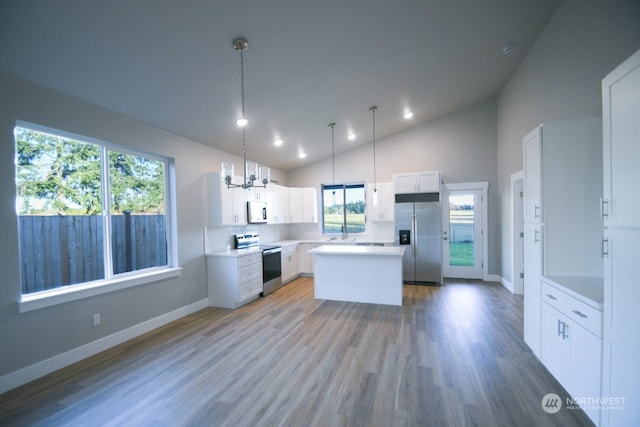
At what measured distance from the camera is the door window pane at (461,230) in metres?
6.08

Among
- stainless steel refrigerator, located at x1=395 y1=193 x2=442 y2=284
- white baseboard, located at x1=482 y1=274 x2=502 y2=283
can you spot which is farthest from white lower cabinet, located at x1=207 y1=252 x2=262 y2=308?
white baseboard, located at x1=482 y1=274 x2=502 y2=283

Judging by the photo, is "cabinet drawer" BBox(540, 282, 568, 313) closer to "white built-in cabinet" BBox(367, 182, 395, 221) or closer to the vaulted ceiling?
the vaulted ceiling

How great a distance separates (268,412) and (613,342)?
2335 mm

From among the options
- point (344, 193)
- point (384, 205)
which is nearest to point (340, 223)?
point (344, 193)

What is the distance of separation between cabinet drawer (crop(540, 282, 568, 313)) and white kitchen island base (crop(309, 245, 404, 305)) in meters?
1.89

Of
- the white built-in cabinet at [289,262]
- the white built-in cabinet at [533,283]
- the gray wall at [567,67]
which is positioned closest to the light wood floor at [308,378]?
the white built-in cabinet at [533,283]

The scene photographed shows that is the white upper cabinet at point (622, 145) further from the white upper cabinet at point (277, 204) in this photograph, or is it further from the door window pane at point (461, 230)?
the white upper cabinet at point (277, 204)

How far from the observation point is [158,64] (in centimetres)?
262

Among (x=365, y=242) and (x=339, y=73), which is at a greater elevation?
(x=339, y=73)

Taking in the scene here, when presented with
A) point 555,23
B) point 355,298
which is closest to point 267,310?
point 355,298

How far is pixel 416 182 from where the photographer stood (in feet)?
19.6

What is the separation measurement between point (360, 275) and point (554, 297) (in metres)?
2.62

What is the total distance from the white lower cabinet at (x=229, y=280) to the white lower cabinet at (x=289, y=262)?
1.31 m

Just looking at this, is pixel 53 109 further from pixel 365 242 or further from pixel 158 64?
pixel 365 242
